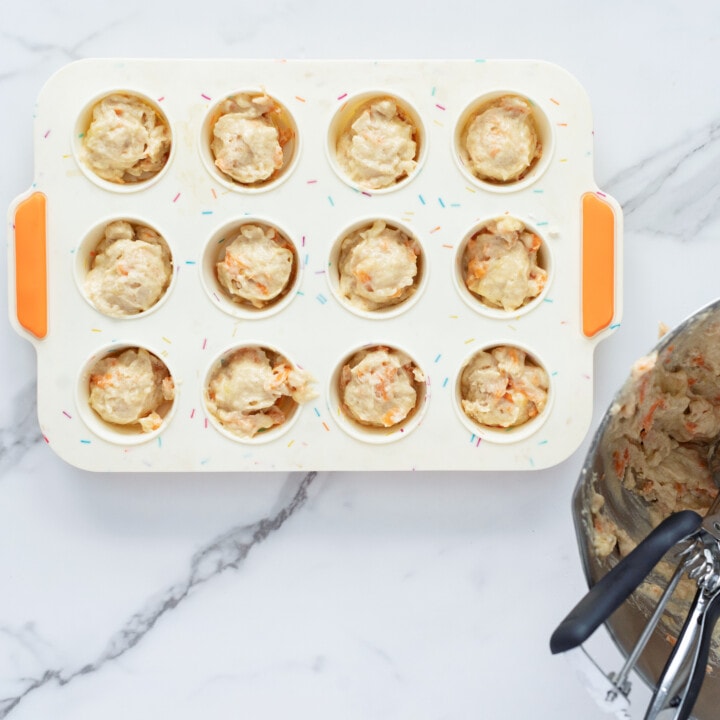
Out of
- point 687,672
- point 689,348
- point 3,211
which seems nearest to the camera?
point 687,672

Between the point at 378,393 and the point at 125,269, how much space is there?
46 centimetres

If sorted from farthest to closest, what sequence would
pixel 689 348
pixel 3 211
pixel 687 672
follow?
pixel 3 211
pixel 689 348
pixel 687 672

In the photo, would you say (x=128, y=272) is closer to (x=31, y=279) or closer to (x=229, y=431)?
(x=31, y=279)

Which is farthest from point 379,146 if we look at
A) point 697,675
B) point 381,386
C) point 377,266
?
point 697,675

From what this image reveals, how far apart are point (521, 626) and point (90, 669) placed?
777 millimetres

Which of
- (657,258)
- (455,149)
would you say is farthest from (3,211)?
(657,258)

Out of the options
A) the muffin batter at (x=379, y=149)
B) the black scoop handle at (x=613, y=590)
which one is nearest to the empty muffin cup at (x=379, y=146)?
the muffin batter at (x=379, y=149)

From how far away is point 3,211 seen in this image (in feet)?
5.16

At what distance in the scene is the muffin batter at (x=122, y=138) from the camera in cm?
145

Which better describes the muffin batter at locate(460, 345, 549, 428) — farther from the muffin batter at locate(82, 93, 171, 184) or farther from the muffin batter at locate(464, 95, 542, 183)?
the muffin batter at locate(82, 93, 171, 184)

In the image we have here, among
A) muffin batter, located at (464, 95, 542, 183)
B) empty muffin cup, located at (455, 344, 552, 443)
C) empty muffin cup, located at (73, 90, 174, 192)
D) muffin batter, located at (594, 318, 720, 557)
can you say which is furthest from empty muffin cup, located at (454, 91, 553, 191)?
empty muffin cup, located at (73, 90, 174, 192)

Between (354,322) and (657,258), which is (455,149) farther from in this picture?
(657,258)

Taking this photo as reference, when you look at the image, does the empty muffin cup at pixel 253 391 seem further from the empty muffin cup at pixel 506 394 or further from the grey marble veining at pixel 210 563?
the empty muffin cup at pixel 506 394

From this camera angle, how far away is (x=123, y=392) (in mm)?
1479
